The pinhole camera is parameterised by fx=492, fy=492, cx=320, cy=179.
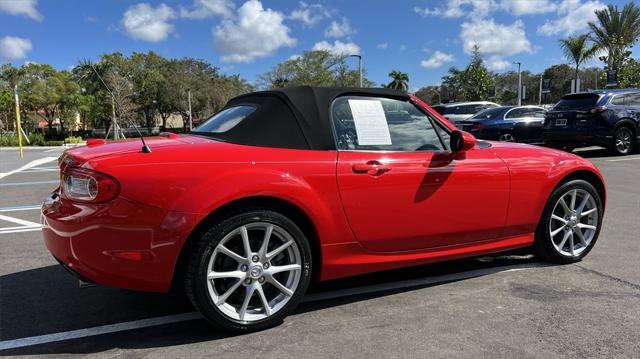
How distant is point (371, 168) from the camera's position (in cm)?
325

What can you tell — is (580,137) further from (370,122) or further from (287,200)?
(287,200)

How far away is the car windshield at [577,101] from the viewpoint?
12180mm

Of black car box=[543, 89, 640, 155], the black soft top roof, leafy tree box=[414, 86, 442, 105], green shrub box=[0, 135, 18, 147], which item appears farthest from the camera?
leafy tree box=[414, 86, 442, 105]

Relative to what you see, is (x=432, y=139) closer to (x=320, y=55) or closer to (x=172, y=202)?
(x=172, y=202)

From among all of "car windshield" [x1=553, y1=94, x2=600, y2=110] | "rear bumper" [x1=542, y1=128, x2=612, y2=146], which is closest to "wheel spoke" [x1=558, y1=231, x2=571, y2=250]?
"rear bumper" [x1=542, y1=128, x2=612, y2=146]

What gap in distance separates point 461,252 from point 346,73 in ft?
185

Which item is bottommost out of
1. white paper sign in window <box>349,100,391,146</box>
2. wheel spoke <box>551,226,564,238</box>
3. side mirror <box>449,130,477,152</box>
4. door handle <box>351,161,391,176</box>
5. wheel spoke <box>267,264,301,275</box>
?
wheel spoke <box>551,226,564,238</box>

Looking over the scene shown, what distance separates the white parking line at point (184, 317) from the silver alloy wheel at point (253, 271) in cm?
46

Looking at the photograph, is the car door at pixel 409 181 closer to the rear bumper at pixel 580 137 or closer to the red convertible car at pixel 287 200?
the red convertible car at pixel 287 200

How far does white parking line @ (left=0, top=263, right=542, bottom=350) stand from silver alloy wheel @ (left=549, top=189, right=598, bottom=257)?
302 mm

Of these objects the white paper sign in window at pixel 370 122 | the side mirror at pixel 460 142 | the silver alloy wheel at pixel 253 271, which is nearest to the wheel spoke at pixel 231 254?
the silver alloy wheel at pixel 253 271

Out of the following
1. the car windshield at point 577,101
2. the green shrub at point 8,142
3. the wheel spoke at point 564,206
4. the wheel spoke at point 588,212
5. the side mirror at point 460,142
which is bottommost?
the wheel spoke at point 588,212

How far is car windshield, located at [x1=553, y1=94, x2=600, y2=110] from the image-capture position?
12180mm

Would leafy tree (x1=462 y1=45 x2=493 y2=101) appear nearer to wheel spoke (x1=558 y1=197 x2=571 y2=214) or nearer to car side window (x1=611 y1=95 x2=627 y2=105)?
car side window (x1=611 y1=95 x2=627 y2=105)
